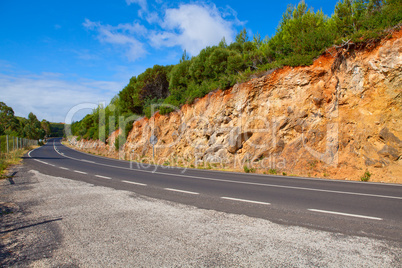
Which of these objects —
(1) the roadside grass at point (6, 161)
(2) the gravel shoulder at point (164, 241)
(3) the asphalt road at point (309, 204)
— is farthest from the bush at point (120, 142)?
(2) the gravel shoulder at point (164, 241)

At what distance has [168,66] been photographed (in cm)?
3450

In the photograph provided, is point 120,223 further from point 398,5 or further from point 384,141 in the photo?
point 398,5

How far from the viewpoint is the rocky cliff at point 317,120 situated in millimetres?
12984

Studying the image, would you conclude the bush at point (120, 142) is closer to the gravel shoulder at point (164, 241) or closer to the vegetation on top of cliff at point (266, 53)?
the vegetation on top of cliff at point (266, 53)

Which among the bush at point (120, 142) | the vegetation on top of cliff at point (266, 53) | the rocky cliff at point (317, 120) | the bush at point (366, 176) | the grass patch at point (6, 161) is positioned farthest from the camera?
the bush at point (120, 142)

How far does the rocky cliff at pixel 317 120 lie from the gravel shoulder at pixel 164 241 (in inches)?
368

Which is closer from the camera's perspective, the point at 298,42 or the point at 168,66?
the point at 298,42

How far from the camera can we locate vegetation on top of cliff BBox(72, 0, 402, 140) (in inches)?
620

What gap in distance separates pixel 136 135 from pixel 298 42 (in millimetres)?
21342

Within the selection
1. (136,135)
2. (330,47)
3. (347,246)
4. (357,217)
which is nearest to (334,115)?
(330,47)

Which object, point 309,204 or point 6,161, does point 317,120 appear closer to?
→ point 309,204

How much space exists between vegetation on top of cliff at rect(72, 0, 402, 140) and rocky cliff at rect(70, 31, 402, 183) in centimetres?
93

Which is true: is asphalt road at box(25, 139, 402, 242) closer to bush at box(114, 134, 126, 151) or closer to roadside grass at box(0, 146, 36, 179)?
roadside grass at box(0, 146, 36, 179)

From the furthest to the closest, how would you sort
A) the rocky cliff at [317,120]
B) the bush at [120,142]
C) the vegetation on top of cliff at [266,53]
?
the bush at [120,142], the vegetation on top of cliff at [266,53], the rocky cliff at [317,120]
